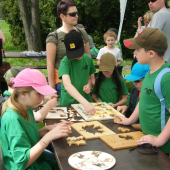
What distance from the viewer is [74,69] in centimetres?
322

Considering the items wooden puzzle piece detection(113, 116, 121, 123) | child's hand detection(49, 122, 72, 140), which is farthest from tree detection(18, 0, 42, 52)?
child's hand detection(49, 122, 72, 140)

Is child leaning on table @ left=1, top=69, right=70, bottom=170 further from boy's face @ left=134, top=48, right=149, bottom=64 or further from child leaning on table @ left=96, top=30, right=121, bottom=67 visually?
child leaning on table @ left=96, top=30, right=121, bottom=67

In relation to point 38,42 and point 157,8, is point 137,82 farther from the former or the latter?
point 38,42

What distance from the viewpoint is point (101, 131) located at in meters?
2.28

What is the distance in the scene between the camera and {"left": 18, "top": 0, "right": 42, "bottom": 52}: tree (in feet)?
34.4

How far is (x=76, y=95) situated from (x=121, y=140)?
3.00 feet

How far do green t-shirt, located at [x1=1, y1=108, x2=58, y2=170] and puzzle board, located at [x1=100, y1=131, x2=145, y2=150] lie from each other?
589mm

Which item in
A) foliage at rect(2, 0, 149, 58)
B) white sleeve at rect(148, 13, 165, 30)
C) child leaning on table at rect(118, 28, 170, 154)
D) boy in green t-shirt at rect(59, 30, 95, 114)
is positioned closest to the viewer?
child leaning on table at rect(118, 28, 170, 154)

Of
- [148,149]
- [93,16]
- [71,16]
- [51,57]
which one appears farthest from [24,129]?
[93,16]

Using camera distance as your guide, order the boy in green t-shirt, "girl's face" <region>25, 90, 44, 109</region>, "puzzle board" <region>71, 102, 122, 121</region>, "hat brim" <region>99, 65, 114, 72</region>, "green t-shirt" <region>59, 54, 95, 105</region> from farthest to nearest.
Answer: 1. "hat brim" <region>99, 65, 114, 72</region>
2. "green t-shirt" <region>59, 54, 95, 105</region>
3. the boy in green t-shirt
4. "puzzle board" <region>71, 102, 122, 121</region>
5. "girl's face" <region>25, 90, 44, 109</region>

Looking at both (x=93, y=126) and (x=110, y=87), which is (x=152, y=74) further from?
(x=110, y=87)

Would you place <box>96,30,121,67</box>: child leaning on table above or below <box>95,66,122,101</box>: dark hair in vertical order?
above

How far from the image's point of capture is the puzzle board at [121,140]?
1.93 meters

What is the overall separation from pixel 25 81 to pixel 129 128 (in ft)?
3.63
